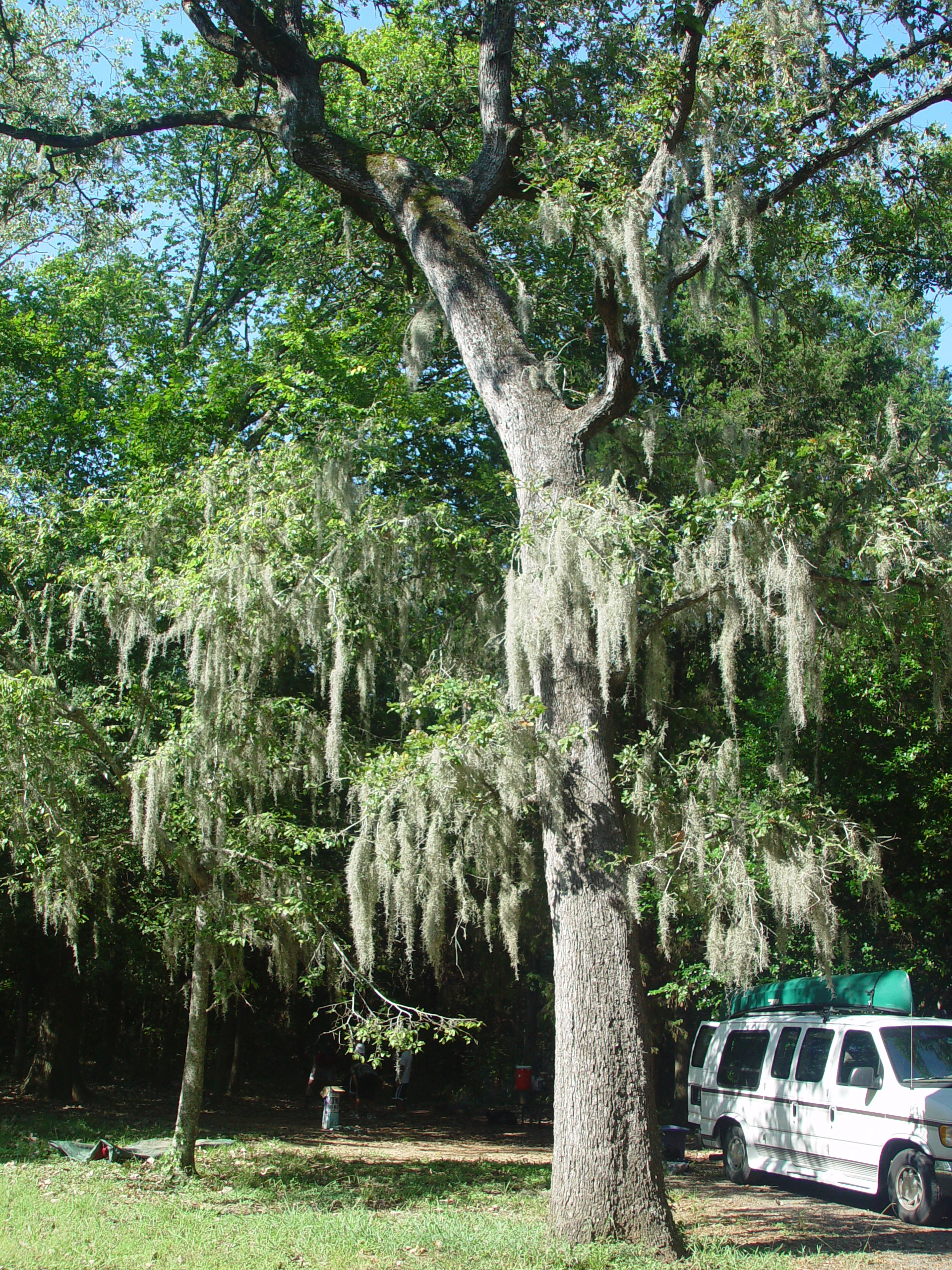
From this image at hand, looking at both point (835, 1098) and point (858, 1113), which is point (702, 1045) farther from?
point (858, 1113)

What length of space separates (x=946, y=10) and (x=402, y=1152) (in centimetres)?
1149

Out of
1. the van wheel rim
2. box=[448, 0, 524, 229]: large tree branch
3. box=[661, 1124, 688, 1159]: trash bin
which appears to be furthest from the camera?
box=[661, 1124, 688, 1159]: trash bin

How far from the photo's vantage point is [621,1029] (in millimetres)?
5395

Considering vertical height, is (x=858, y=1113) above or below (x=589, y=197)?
below

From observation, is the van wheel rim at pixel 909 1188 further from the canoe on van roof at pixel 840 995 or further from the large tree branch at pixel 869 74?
the large tree branch at pixel 869 74

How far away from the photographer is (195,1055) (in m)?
7.85

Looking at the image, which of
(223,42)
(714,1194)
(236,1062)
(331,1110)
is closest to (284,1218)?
(714,1194)

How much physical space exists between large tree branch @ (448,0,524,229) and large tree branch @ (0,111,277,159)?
2.11 metres

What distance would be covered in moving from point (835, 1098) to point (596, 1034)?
3.52 m

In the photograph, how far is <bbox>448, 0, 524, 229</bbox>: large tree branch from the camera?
7.96m

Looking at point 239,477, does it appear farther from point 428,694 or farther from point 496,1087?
point 496,1087

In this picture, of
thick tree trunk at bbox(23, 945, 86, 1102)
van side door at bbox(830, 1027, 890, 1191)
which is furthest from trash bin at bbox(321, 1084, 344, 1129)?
van side door at bbox(830, 1027, 890, 1191)

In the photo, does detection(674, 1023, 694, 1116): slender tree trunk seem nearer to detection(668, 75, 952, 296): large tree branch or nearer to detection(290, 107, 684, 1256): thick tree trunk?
detection(290, 107, 684, 1256): thick tree trunk

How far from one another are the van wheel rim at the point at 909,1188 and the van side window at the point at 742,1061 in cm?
193
